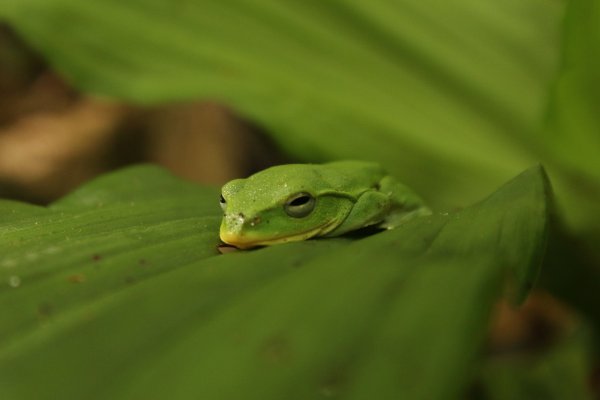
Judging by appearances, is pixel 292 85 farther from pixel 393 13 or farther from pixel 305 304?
pixel 305 304

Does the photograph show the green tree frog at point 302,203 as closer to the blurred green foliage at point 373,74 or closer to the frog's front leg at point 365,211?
the frog's front leg at point 365,211

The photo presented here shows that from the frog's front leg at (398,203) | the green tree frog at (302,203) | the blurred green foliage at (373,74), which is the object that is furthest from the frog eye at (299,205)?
the blurred green foliage at (373,74)

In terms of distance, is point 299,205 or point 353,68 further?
point 353,68

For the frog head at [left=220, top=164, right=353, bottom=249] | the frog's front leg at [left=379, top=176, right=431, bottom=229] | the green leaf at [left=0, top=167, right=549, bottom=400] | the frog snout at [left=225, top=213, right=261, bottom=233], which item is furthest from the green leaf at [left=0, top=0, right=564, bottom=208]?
the green leaf at [left=0, top=167, right=549, bottom=400]

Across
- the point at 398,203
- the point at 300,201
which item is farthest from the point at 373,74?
the point at 300,201

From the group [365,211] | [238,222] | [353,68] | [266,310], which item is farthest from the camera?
[353,68]

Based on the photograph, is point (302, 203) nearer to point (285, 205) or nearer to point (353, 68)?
point (285, 205)

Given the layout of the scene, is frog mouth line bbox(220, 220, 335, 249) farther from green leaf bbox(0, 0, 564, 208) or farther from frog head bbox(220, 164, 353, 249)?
green leaf bbox(0, 0, 564, 208)
